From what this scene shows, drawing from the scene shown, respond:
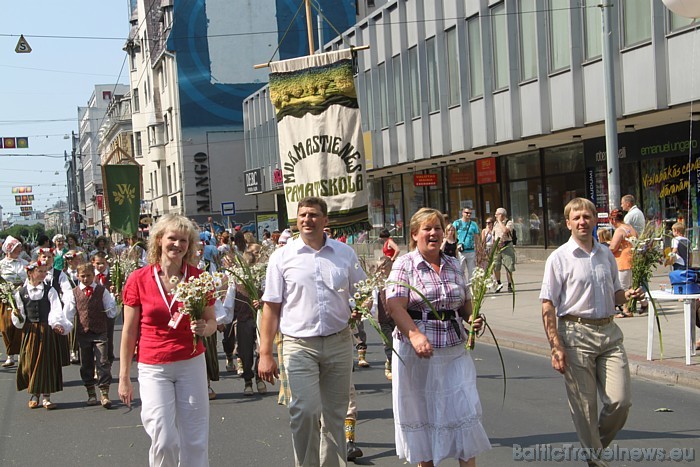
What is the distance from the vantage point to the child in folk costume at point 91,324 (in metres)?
10.1

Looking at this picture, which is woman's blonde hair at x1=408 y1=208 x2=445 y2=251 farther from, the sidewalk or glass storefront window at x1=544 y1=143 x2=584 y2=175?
glass storefront window at x1=544 y1=143 x2=584 y2=175

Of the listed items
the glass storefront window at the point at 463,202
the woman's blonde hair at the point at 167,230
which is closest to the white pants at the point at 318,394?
the woman's blonde hair at the point at 167,230

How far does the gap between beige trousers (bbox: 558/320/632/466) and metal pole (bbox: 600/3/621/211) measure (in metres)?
10.8

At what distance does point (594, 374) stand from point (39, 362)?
265 inches

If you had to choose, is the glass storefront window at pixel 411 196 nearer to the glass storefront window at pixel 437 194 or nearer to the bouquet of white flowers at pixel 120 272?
the glass storefront window at pixel 437 194

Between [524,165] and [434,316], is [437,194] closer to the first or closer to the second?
[524,165]

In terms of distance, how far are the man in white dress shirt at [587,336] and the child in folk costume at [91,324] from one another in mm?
5908

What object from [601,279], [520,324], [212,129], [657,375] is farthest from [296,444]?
[212,129]

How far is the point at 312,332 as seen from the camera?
5.76 m

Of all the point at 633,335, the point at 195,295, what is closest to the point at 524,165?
the point at 633,335

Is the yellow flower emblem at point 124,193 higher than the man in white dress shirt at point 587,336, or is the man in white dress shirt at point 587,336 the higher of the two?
the yellow flower emblem at point 124,193

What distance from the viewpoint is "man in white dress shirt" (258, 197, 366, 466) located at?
5.73 meters

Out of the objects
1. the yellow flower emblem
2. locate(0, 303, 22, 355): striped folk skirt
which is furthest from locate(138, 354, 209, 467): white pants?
the yellow flower emblem

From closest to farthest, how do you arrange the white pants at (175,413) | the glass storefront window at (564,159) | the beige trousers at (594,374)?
the white pants at (175,413)
the beige trousers at (594,374)
the glass storefront window at (564,159)
